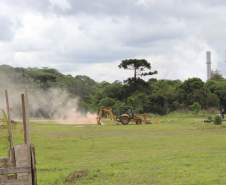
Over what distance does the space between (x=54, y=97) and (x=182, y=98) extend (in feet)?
52.2

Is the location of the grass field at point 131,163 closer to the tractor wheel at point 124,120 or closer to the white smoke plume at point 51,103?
the tractor wheel at point 124,120

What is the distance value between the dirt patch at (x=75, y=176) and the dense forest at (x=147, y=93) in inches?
2102

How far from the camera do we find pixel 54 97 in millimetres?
73750

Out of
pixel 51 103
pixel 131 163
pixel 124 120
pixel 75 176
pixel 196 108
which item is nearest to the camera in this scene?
pixel 75 176

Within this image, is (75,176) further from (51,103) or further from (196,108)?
(51,103)

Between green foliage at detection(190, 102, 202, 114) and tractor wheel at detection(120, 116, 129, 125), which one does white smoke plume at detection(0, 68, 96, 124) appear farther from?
green foliage at detection(190, 102, 202, 114)

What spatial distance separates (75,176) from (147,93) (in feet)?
196

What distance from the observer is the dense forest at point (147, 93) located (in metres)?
73.0

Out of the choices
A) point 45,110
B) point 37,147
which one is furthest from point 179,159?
point 45,110

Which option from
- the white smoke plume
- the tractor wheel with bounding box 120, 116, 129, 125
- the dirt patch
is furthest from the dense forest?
the dirt patch

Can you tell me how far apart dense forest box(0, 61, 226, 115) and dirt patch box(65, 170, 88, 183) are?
5340 cm

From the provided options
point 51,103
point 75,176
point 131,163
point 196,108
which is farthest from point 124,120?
point 75,176

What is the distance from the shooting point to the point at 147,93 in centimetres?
7469

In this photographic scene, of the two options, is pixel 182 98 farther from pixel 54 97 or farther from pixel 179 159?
pixel 179 159
